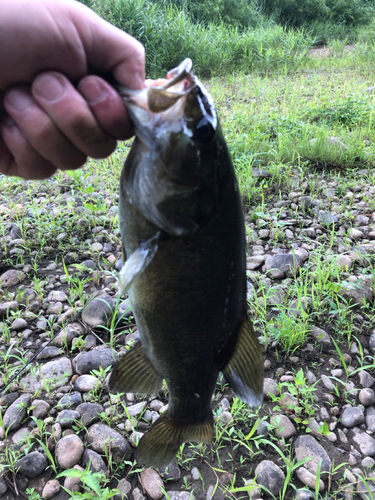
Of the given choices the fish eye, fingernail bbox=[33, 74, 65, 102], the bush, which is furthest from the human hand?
the bush

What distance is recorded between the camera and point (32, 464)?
1.86m

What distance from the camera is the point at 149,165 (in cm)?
113

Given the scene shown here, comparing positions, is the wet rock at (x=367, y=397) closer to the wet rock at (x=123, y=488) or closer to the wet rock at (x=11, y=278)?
the wet rock at (x=123, y=488)

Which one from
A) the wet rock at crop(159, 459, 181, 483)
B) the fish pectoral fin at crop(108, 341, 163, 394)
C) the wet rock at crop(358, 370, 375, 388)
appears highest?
the fish pectoral fin at crop(108, 341, 163, 394)

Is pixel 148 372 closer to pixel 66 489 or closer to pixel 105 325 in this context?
pixel 66 489

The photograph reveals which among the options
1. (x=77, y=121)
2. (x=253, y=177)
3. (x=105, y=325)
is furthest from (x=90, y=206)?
(x=77, y=121)

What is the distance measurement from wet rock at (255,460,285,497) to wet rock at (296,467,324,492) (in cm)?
9

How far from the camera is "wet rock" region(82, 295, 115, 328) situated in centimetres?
261

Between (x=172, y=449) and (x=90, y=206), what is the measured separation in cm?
247

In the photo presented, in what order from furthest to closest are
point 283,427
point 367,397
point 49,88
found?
point 367,397 < point 283,427 < point 49,88

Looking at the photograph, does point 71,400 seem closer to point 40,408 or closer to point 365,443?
point 40,408

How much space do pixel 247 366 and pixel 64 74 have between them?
1207 mm

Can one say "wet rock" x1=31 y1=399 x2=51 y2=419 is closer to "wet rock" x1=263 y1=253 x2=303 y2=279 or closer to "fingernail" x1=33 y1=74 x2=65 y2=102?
"fingernail" x1=33 y1=74 x2=65 y2=102

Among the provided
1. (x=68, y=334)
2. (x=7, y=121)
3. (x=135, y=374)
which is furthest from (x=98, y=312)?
(x=7, y=121)
